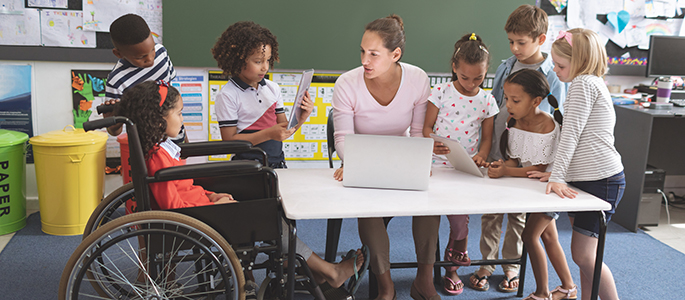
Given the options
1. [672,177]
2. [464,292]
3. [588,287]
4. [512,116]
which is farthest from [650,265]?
[672,177]

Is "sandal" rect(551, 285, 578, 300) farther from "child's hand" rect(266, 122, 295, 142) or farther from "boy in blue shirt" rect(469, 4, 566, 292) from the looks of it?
"child's hand" rect(266, 122, 295, 142)

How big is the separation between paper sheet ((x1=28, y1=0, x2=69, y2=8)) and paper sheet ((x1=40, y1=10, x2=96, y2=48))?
34 millimetres

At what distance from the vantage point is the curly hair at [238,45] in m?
2.00

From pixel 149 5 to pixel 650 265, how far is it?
317 centimetres

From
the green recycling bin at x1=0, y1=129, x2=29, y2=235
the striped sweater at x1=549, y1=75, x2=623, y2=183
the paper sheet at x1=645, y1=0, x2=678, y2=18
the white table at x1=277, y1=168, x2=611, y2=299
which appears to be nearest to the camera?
the white table at x1=277, y1=168, x2=611, y2=299

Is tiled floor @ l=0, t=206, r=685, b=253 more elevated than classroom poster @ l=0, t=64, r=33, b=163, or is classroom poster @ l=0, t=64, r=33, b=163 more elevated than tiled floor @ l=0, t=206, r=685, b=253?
classroom poster @ l=0, t=64, r=33, b=163

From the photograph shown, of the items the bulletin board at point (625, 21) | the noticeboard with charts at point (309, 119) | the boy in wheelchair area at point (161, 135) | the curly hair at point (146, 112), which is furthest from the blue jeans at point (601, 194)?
the bulletin board at point (625, 21)

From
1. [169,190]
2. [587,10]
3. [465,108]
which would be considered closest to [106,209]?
[169,190]

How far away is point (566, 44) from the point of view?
5.82ft

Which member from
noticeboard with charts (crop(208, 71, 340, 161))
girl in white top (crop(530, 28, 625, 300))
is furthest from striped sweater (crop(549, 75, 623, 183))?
noticeboard with charts (crop(208, 71, 340, 161))

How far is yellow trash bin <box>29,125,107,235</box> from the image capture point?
2.63 metres

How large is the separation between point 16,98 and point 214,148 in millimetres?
1867

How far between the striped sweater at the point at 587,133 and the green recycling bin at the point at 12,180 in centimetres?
269

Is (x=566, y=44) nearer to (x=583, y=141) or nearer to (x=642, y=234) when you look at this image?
(x=583, y=141)
